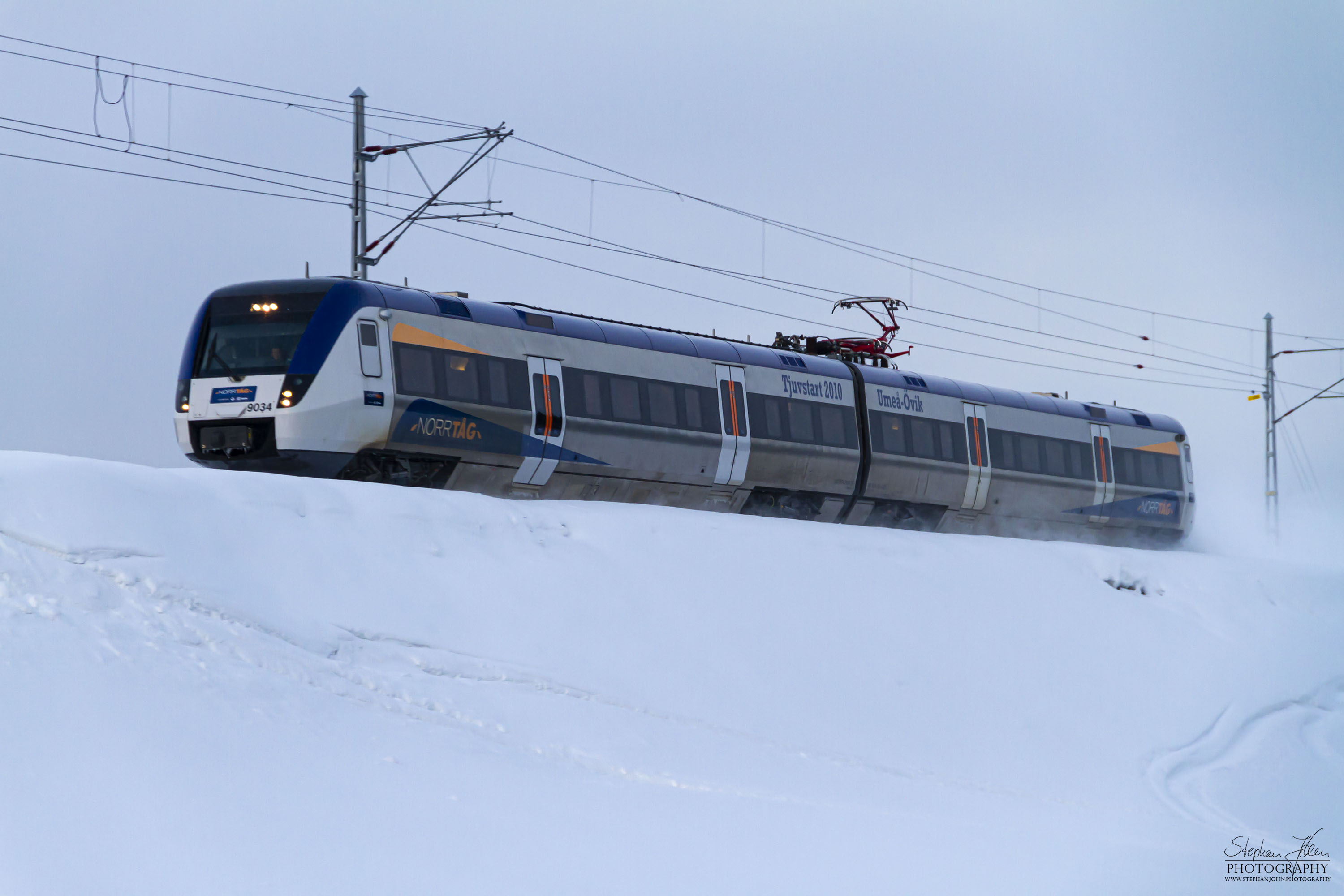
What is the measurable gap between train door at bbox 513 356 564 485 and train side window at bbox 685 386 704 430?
2530 millimetres

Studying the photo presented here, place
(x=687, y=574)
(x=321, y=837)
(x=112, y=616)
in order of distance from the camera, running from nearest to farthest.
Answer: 1. (x=321, y=837)
2. (x=112, y=616)
3. (x=687, y=574)

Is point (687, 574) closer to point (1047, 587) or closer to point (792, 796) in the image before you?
point (792, 796)

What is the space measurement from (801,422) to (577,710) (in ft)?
41.6

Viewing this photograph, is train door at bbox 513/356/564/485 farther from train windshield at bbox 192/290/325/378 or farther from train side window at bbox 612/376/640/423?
train windshield at bbox 192/290/325/378

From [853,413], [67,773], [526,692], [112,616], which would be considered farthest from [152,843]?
[853,413]

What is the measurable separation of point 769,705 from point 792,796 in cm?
224

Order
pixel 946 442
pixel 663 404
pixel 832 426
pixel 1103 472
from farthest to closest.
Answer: pixel 1103 472 < pixel 946 442 < pixel 832 426 < pixel 663 404

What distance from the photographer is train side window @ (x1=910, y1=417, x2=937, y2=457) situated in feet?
81.5

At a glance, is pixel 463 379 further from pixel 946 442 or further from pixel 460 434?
pixel 946 442

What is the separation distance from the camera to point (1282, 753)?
1480 centimetres

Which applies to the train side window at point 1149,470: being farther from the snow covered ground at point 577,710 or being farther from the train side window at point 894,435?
the snow covered ground at point 577,710

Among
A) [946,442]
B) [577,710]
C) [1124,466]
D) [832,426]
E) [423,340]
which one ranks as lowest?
[577,710]

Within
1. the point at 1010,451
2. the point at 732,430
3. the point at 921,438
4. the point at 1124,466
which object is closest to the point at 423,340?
the point at 732,430

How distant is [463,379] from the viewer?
58.3ft
